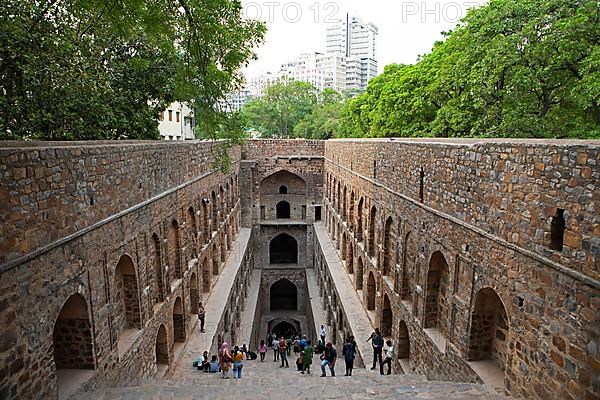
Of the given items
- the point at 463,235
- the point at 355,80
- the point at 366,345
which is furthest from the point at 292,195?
the point at 355,80

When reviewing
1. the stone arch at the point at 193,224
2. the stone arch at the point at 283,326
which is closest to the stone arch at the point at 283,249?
the stone arch at the point at 283,326

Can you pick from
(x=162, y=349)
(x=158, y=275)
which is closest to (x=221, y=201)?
(x=158, y=275)

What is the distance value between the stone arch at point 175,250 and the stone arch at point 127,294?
9.42 ft

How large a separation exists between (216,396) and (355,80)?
12781cm

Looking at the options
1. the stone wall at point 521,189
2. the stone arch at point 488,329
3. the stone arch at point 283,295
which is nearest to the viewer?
the stone wall at point 521,189

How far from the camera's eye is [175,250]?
1264 centimetres

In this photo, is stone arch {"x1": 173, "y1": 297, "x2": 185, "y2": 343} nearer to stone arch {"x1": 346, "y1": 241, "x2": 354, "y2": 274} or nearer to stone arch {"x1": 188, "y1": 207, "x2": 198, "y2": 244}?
stone arch {"x1": 188, "y1": 207, "x2": 198, "y2": 244}

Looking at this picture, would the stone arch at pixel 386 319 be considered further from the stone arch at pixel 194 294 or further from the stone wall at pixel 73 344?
the stone wall at pixel 73 344

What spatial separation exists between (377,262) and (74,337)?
8831mm

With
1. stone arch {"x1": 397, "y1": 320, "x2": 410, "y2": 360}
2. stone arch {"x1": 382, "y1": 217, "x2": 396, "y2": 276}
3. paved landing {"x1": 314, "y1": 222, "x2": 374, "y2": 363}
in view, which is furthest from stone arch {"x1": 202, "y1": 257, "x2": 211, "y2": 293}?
stone arch {"x1": 397, "y1": 320, "x2": 410, "y2": 360}

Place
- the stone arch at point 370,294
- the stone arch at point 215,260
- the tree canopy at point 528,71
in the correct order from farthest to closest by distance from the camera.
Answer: the stone arch at point 215,260, the stone arch at point 370,294, the tree canopy at point 528,71

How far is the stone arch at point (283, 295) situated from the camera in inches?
1205

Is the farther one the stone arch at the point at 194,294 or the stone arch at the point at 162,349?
the stone arch at the point at 194,294

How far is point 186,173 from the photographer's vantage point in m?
13.5
